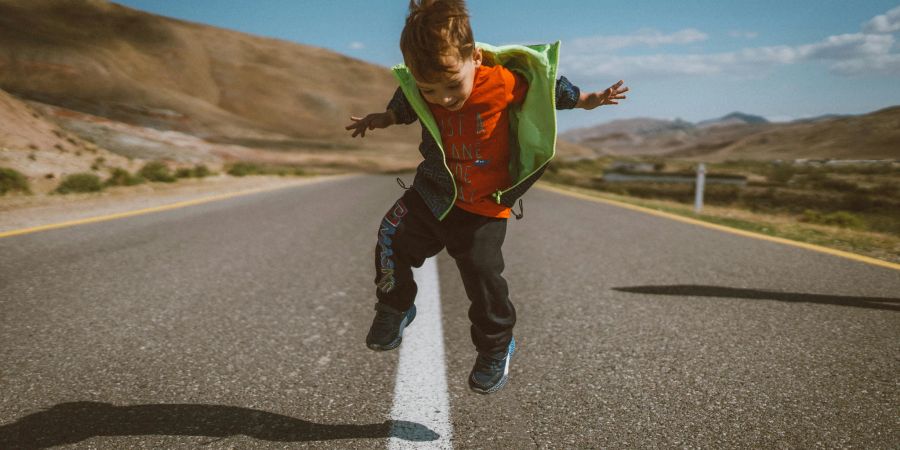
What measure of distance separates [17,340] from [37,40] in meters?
106

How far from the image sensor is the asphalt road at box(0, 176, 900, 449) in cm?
208

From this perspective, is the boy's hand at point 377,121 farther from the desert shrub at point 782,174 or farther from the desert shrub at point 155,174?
the desert shrub at point 782,174

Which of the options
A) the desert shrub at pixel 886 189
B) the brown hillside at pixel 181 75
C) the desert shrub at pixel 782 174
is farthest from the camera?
the brown hillside at pixel 181 75

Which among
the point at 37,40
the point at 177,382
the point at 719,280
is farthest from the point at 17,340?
the point at 37,40

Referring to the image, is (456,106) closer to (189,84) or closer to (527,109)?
(527,109)

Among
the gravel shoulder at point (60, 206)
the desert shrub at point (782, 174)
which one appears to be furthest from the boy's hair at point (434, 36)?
the desert shrub at point (782, 174)

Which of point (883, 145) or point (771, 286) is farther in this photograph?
point (883, 145)

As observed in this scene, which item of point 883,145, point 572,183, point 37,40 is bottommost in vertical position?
point 572,183

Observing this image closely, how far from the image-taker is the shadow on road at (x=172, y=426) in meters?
2.02

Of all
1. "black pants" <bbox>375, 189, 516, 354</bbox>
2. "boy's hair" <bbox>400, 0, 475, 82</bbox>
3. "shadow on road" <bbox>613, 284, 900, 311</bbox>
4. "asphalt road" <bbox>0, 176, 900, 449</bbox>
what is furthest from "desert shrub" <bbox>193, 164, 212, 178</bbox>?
"boy's hair" <bbox>400, 0, 475, 82</bbox>

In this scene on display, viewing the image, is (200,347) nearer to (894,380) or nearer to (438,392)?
(438,392)

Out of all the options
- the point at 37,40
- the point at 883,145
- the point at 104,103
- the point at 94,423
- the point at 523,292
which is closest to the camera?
the point at 94,423

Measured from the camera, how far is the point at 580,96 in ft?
7.54

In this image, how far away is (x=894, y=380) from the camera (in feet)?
8.35
